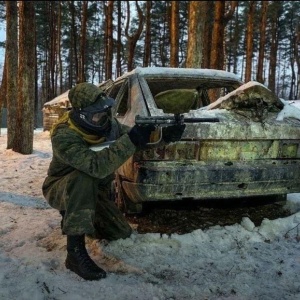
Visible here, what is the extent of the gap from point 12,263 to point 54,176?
752 mm

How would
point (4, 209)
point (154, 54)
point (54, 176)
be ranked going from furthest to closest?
point (154, 54), point (4, 209), point (54, 176)

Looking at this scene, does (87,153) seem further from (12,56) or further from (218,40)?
(218,40)

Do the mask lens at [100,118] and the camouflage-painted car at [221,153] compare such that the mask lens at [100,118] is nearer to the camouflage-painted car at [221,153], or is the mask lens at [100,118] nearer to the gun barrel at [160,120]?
the gun barrel at [160,120]

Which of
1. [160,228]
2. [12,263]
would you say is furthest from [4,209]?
[160,228]

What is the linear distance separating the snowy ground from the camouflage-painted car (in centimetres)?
40

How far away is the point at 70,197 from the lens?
8.77 ft

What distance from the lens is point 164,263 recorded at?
2854 millimetres

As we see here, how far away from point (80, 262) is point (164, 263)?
26.6 inches

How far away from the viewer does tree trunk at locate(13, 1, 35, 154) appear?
316 inches

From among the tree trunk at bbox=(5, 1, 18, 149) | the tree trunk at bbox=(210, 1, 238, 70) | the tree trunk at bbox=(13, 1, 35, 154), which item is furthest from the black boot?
the tree trunk at bbox=(210, 1, 238, 70)

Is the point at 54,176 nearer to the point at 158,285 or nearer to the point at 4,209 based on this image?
the point at 158,285

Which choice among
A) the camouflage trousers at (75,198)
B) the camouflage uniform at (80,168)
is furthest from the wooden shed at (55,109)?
the camouflage uniform at (80,168)

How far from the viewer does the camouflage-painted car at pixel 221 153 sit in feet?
10.3

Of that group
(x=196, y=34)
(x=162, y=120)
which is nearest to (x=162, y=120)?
(x=162, y=120)
